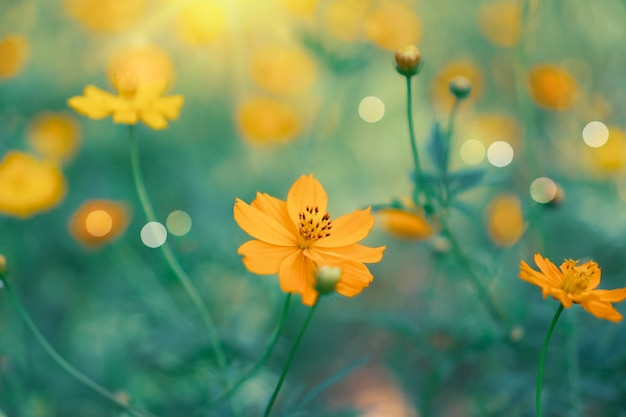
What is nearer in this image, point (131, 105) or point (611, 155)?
point (131, 105)

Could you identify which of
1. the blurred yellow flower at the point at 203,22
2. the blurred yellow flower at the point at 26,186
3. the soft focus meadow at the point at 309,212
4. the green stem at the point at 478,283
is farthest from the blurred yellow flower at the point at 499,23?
the blurred yellow flower at the point at 26,186

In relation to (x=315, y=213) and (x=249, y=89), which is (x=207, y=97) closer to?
(x=249, y=89)

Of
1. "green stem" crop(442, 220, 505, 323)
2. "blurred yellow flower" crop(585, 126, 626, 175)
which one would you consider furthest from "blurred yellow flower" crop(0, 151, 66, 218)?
"blurred yellow flower" crop(585, 126, 626, 175)

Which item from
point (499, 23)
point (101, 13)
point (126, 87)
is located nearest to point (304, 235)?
point (126, 87)

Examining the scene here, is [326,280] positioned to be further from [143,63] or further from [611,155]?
[143,63]

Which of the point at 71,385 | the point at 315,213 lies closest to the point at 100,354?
the point at 71,385
